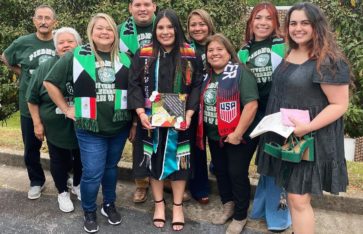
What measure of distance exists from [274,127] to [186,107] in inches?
34.1

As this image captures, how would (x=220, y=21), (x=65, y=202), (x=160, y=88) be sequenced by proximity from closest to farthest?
(x=160, y=88) < (x=65, y=202) < (x=220, y=21)

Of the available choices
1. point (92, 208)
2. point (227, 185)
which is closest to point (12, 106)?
point (92, 208)

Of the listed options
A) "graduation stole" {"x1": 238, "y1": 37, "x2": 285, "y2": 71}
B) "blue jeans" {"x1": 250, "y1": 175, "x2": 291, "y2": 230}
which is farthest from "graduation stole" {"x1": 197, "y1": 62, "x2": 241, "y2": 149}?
"blue jeans" {"x1": 250, "y1": 175, "x2": 291, "y2": 230}

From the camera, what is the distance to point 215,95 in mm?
3322

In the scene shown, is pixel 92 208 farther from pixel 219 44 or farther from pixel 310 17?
pixel 310 17

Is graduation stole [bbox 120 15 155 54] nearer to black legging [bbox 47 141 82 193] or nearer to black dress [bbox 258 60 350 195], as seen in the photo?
black legging [bbox 47 141 82 193]

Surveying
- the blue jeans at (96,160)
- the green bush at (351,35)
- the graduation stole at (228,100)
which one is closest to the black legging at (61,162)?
the blue jeans at (96,160)

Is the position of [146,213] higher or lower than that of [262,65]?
lower

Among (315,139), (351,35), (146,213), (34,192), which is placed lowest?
(146,213)

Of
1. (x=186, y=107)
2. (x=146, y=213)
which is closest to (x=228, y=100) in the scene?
(x=186, y=107)

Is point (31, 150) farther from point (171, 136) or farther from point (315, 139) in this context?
point (315, 139)

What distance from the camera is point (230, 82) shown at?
324 centimetres

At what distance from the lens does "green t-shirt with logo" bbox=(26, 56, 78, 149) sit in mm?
3559

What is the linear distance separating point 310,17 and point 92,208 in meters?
2.41
